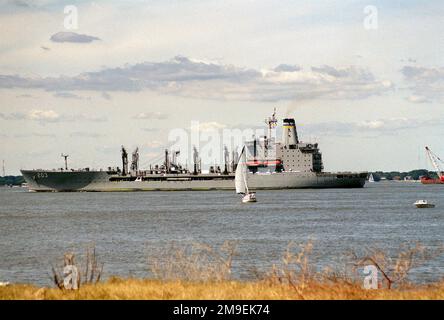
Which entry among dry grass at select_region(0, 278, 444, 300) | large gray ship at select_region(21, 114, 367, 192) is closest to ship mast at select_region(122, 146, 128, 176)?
large gray ship at select_region(21, 114, 367, 192)

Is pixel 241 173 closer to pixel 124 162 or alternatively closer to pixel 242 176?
pixel 242 176

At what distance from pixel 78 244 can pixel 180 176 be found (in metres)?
136

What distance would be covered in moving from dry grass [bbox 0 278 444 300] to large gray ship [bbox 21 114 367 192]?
15347 centimetres

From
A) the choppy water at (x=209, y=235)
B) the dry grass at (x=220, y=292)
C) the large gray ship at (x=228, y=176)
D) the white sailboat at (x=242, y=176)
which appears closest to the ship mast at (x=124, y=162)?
the large gray ship at (x=228, y=176)

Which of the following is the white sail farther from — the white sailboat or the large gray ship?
the large gray ship

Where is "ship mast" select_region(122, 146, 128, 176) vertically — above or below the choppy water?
above

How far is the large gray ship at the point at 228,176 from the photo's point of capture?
17175 centimetres

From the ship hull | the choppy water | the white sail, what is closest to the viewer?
the choppy water

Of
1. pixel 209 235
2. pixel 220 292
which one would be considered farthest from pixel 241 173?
pixel 220 292

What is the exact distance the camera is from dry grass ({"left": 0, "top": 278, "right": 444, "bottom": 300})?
50.3 feet

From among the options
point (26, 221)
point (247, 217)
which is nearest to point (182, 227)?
point (247, 217)

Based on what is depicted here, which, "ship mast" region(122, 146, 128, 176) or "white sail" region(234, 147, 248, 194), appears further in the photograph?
"ship mast" region(122, 146, 128, 176)
